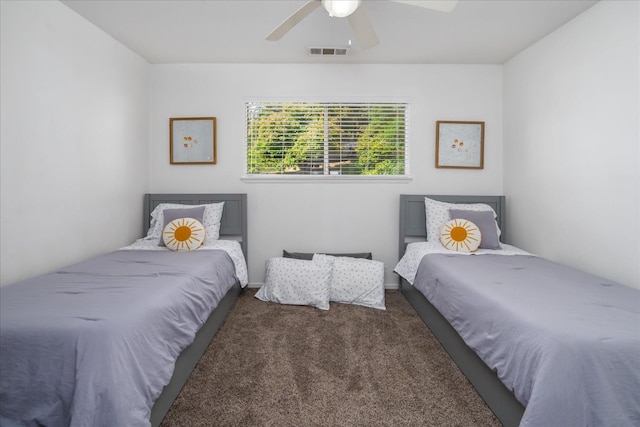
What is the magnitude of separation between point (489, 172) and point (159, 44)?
3.55 metres

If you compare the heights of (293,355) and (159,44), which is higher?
(159,44)

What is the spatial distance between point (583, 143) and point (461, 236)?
1.15 meters

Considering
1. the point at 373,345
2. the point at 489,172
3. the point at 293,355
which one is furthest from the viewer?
the point at 489,172

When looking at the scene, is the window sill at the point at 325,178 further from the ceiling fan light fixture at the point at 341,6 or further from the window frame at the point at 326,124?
the ceiling fan light fixture at the point at 341,6

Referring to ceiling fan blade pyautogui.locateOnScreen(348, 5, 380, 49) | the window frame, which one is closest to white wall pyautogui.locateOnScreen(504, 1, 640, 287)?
the window frame

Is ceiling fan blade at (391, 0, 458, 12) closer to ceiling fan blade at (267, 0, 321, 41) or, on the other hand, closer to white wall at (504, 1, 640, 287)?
ceiling fan blade at (267, 0, 321, 41)

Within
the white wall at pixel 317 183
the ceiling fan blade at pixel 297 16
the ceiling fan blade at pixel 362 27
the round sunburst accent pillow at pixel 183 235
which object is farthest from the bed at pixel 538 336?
the round sunburst accent pillow at pixel 183 235

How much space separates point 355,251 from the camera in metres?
3.71

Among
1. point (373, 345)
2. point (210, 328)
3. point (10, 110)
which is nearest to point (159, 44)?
point (10, 110)

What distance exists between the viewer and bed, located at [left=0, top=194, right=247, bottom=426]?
1.22 metres

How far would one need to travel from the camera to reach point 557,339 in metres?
1.29

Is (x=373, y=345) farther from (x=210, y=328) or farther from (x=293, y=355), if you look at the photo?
(x=210, y=328)

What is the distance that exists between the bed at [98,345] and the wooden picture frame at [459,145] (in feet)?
9.26

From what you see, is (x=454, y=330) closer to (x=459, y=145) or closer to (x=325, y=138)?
(x=459, y=145)
